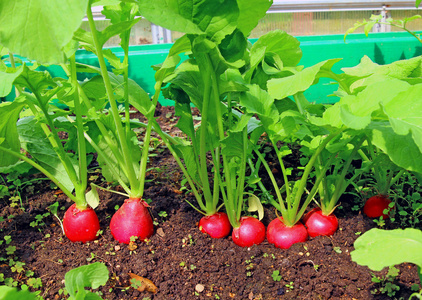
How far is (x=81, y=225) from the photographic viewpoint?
1175 millimetres

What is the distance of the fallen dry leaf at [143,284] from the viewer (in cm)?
100

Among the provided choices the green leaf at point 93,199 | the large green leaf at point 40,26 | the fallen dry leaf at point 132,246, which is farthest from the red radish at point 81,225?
the large green leaf at point 40,26

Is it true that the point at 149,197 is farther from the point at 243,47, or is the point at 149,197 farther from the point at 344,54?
the point at 344,54

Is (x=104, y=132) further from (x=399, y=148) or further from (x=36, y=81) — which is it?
(x=399, y=148)

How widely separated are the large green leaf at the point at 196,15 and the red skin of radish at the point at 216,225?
1.79ft

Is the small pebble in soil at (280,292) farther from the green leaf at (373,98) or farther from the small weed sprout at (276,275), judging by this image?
the green leaf at (373,98)

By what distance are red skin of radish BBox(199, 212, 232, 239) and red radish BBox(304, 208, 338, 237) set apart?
25cm

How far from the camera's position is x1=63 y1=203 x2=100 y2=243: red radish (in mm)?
1176

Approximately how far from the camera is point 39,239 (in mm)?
1221

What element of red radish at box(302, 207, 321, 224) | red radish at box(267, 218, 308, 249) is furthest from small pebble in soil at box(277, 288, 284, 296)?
red radish at box(302, 207, 321, 224)

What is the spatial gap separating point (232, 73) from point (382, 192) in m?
0.62

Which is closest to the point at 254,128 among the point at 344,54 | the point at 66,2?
the point at 66,2

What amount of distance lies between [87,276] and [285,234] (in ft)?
1.93

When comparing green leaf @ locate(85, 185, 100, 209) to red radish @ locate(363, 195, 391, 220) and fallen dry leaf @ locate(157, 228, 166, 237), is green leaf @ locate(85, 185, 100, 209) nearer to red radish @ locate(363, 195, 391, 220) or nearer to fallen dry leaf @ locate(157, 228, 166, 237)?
fallen dry leaf @ locate(157, 228, 166, 237)
